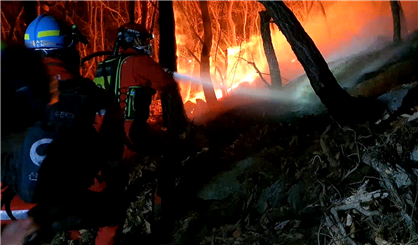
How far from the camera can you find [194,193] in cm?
535

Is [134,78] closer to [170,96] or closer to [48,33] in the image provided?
[48,33]

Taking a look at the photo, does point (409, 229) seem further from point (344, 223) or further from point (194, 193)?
point (194, 193)

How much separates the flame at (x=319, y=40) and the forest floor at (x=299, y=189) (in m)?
12.0

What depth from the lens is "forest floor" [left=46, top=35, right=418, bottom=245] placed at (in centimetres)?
325

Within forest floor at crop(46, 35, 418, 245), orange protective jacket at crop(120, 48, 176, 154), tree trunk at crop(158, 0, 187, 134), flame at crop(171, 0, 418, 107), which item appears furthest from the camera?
A: flame at crop(171, 0, 418, 107)

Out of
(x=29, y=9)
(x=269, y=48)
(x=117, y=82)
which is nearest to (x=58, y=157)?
(x=117, y=82)

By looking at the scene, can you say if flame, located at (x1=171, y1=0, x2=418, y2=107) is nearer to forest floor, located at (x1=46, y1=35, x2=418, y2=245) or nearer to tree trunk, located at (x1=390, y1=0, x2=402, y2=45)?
tree trunk, located at (x1=390, y1=0, x2=402, y2=45)

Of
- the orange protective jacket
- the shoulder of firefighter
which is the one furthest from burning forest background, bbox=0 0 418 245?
the shoulder of firefighter

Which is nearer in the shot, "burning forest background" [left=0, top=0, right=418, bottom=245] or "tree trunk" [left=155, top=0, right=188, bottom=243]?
"burning forest background" [left=0, top=0, right=418, bottom=245]

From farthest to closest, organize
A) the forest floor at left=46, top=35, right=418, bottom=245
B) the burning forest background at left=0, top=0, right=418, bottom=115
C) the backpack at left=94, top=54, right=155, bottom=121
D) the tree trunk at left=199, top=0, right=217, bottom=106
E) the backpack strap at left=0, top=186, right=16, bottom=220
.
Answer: the burning forest background at left=0, top=0, right=418, bottom=115
the tree trunk at left=199, top=0, right=217, bottom=106
the backpack at left=94, top=54, right=155, bottom=121
the forest floor at left=46, top=35, right=418, bottom=245
the backpack strap at left=0, top=186, right=16, bottom=220

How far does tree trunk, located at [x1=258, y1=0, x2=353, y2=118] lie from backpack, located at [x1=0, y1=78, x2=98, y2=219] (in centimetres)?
372

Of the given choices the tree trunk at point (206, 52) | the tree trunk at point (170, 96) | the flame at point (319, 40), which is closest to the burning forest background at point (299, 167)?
the tree trunk at point (170, 96)

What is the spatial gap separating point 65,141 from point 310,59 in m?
3.97

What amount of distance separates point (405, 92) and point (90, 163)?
4.81 meters
